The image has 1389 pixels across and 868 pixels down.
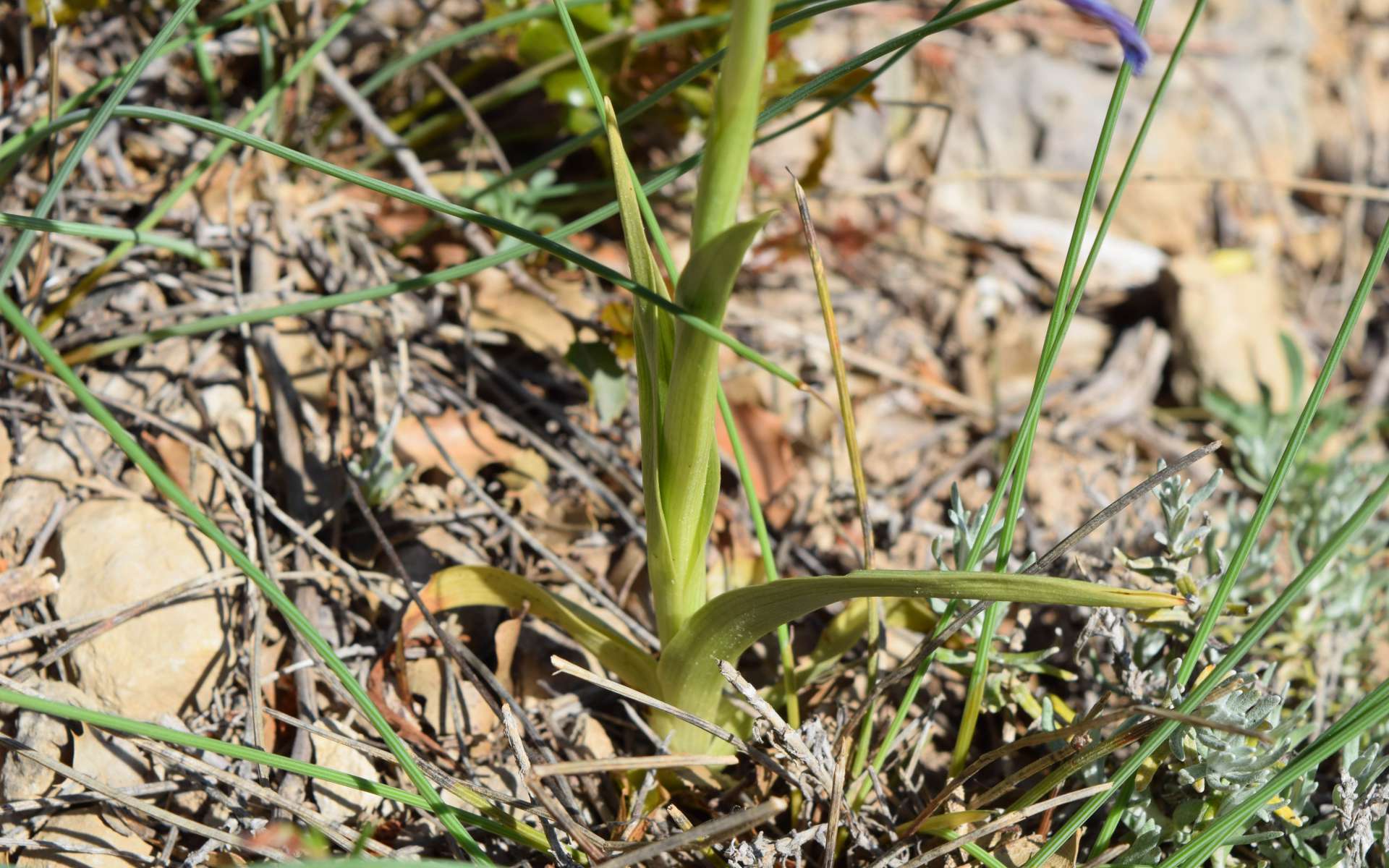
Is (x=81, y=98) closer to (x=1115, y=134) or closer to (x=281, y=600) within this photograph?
(x=281, y=600)

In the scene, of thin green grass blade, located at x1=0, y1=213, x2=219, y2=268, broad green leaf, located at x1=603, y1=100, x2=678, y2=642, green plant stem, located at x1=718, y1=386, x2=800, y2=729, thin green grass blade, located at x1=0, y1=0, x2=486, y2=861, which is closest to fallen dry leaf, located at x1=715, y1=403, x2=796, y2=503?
green plant stem, located at x1=718, y1=386, x2=800, y2=729

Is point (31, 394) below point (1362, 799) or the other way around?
the other way around

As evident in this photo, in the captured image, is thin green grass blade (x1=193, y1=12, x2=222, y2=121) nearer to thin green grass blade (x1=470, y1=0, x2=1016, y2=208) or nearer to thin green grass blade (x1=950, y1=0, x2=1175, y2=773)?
thin green grass blade (x1=470, y1=0, x2=1016, y2=208)

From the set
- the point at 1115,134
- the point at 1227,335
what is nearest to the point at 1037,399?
the point at 1227,335

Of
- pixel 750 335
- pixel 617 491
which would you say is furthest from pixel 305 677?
pixel 750 335

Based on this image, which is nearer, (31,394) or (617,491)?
(31,394)

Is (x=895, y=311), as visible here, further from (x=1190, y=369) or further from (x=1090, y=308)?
(x=1190, y=369)

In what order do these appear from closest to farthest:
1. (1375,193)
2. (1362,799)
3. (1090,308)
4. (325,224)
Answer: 1. (1362,799)
2. (325,224)
3. (1375,193)
4. (1090,308)

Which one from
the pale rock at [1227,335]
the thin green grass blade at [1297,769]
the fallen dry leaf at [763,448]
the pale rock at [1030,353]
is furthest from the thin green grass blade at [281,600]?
the pale rock at [1227,335]
